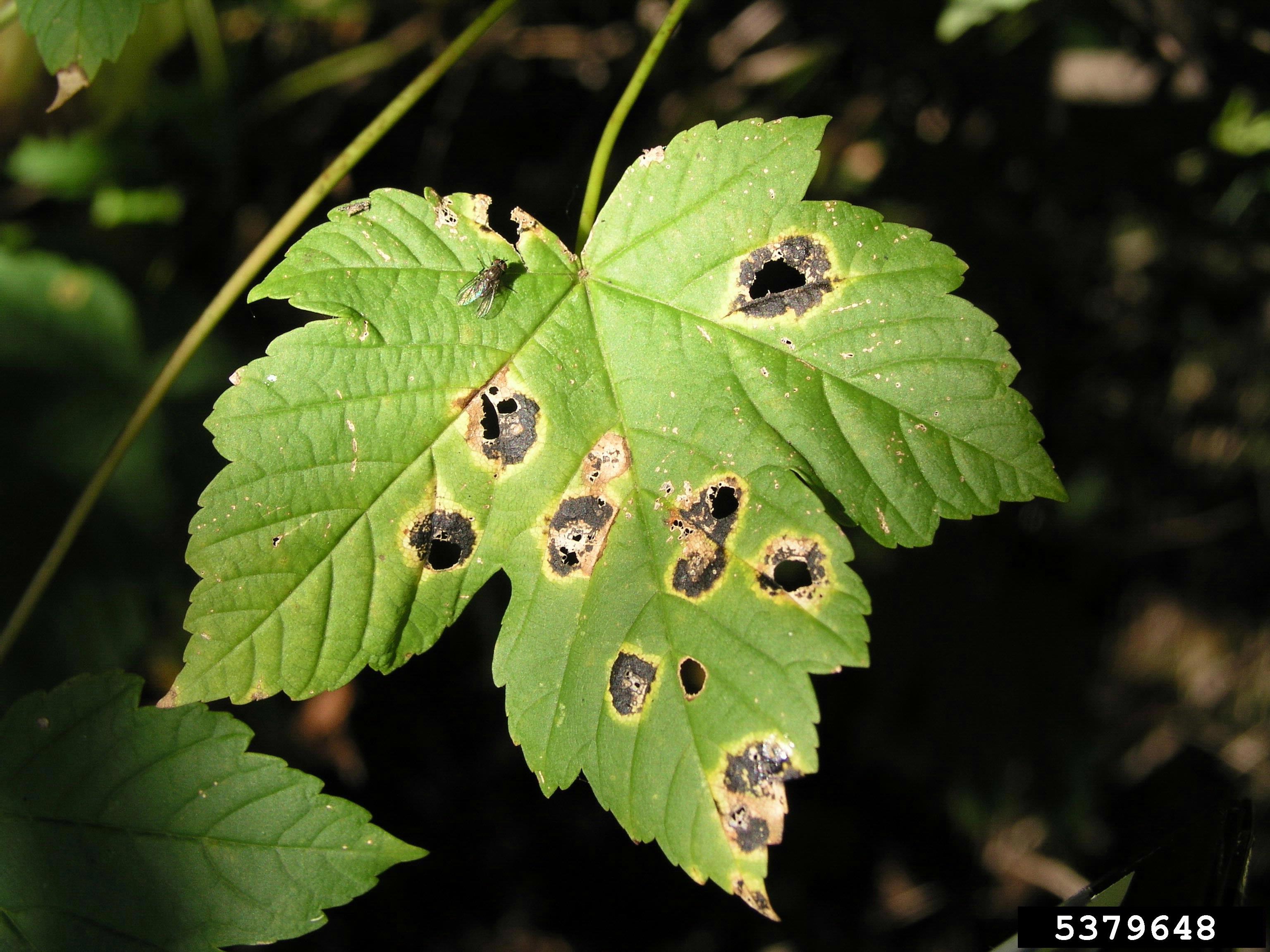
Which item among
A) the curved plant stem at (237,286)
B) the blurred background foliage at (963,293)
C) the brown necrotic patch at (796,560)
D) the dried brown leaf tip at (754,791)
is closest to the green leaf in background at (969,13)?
the blurred background foliage at (963,293)

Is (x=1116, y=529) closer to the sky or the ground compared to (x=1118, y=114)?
closer to the ground

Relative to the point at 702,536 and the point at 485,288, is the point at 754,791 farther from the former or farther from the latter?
the point at 485,288

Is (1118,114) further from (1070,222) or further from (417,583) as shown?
(417,583)

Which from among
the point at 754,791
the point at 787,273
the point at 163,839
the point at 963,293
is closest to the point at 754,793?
the point at 754,791

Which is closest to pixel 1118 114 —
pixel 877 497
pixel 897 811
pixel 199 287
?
pixel 877 497

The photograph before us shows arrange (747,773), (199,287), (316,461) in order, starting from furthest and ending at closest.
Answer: (199,287) → (316,461) → (747,773)

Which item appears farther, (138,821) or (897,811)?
(897,811)
